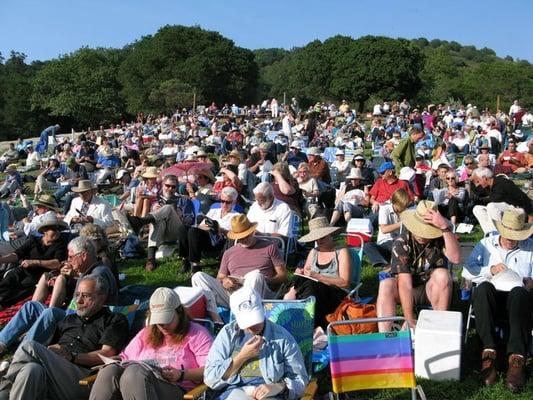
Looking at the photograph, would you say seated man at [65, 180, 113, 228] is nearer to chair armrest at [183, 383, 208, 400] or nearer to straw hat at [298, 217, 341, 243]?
straw hat at [298, 217, 341, 243]

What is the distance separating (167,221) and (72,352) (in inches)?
163

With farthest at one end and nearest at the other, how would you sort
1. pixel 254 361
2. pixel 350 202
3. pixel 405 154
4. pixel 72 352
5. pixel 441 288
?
1. pixel 405 154
2. pixel 350 202
3. pixel 441 288
4. pixel 72 352
5. pixel 254 361

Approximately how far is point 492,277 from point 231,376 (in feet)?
8.10

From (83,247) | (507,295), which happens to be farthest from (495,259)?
(83,247)

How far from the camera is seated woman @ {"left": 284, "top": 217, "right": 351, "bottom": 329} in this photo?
19.2 feet

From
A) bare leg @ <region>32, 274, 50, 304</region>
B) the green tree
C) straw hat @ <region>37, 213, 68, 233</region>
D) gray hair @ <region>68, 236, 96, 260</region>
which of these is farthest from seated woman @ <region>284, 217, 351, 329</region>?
the green tree

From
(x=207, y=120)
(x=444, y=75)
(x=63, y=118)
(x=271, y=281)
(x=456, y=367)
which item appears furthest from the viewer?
(x=444, y=75)

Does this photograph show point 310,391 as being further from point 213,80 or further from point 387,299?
point 213,80

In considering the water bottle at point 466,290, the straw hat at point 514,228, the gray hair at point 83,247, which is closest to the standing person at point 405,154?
the water bottle at point 466,290

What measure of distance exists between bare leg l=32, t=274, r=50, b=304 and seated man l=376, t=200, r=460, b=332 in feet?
11.4

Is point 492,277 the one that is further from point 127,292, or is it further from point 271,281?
point 127,292

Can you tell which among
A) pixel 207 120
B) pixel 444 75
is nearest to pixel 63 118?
pixel 207 120

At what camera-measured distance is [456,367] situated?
4988 millimetres

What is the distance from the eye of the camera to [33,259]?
24.1ft
